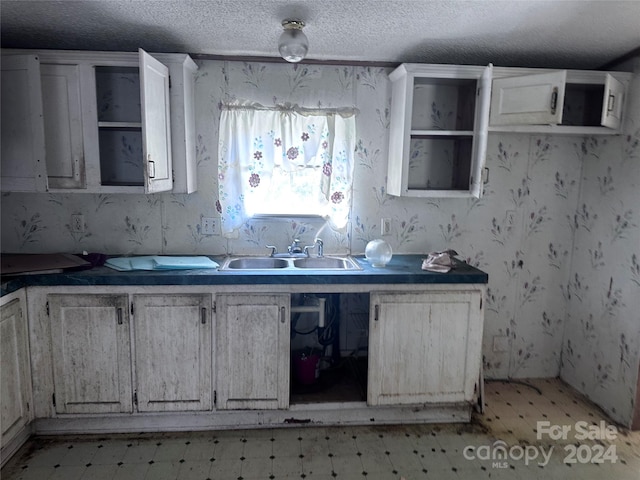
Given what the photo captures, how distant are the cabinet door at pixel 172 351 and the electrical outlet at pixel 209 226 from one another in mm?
626

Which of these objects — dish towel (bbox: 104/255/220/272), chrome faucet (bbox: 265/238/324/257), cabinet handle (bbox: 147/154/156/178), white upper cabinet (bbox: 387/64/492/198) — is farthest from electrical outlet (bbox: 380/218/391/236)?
cabinet handle (bbox: 147/154/156/178)

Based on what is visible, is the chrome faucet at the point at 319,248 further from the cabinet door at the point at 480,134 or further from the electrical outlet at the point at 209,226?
the cabinet door at the point at 480,134

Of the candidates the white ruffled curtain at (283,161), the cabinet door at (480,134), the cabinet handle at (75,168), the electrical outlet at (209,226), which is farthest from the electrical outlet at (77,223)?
the cabinet door at (480,134)

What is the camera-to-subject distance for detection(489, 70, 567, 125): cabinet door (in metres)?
2.45

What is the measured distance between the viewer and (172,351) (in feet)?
7.82

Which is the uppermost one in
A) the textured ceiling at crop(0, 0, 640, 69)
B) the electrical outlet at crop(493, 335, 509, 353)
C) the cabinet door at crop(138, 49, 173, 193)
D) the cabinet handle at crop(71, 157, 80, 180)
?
the textured ceiling at crop(0, 0, 640, 69)

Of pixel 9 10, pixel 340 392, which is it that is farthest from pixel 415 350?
pixel 9 10

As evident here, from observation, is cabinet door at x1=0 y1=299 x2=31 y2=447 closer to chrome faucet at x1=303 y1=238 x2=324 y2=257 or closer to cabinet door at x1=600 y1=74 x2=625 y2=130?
chrome faucet at x1=303 y1=238 x2=324 y2=257

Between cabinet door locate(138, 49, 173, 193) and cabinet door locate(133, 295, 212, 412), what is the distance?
62 cm

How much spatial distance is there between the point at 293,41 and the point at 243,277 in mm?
1188

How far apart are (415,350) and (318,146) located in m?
1.38

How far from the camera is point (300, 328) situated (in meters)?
2.97

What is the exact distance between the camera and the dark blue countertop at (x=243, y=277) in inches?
90.0

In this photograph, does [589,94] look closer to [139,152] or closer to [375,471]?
[375,471]
